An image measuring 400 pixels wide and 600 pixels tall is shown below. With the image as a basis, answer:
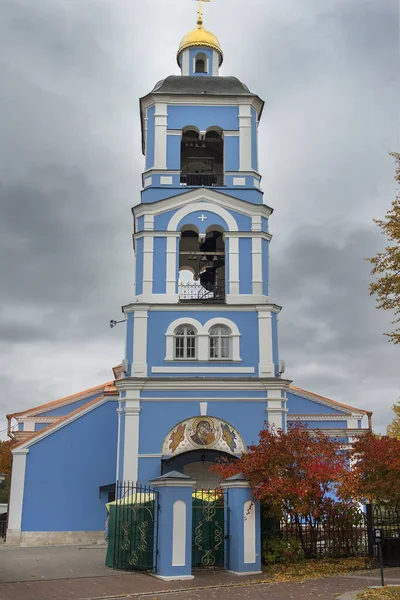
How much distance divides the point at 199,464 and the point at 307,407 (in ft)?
25.6

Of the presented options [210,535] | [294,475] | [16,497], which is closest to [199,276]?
[16,497]

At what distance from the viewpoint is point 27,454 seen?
23.7 metres

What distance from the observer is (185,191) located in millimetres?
25125

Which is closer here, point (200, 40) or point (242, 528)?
point (242, 528)

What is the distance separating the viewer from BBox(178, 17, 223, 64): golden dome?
29.1 meters

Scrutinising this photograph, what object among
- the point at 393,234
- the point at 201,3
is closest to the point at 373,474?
the point at 393,234

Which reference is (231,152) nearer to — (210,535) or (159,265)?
(159,265)

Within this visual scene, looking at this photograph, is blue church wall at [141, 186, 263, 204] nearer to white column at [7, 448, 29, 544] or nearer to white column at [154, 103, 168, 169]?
white column at [154, 103, 168, 169]

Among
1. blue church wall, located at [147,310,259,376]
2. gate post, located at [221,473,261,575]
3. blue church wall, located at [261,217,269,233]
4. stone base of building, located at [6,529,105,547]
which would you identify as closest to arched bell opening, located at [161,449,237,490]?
blue church wall, located at [147,310,259,376]

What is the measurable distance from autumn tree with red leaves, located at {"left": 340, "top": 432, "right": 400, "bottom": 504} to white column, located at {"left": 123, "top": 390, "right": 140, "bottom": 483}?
25.4ft

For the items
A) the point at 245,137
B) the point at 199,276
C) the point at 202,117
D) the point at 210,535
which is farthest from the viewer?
the point at 199,276

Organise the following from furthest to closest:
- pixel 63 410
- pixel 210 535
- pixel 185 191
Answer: pixel 63 410 → pixel 185 191 → pixel 210 535

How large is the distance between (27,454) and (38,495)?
1467mm

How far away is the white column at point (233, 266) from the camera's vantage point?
79.1 ft
